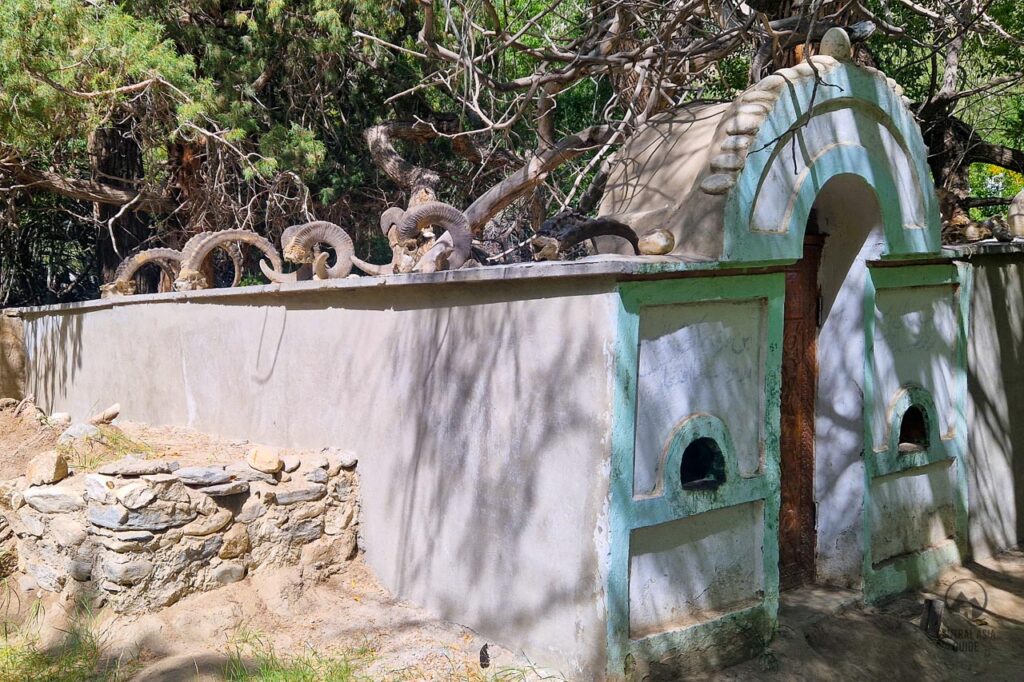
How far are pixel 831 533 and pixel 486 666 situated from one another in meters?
2.68

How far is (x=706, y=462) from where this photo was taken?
520cm

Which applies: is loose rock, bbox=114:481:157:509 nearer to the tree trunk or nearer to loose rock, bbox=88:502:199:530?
loose rock, bbox=88:502:199:530

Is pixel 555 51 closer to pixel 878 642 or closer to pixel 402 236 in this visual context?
pixel 402 236

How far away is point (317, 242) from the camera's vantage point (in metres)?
6.90

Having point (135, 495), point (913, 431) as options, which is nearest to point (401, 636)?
point (135, 495)

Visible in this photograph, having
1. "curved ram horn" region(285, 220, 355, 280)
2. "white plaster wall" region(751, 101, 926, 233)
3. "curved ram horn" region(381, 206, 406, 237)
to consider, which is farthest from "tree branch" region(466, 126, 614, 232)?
"white plaster wall" region(751, 101, 926, 233)

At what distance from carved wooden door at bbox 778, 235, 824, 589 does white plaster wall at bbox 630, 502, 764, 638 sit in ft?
3.19

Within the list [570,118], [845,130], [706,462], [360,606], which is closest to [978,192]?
[570,118]

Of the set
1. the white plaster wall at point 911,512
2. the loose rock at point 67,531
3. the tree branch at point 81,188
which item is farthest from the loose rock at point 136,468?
the tree branch at point 81,188

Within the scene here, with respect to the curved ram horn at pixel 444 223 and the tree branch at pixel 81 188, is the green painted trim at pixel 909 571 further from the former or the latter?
the tree branch at pixel 81 188

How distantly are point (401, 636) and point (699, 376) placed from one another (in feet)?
7.74

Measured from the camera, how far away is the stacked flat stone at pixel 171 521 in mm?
5352

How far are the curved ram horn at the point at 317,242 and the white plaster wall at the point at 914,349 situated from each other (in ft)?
12.6

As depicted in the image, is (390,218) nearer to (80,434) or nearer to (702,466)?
(80,434)
